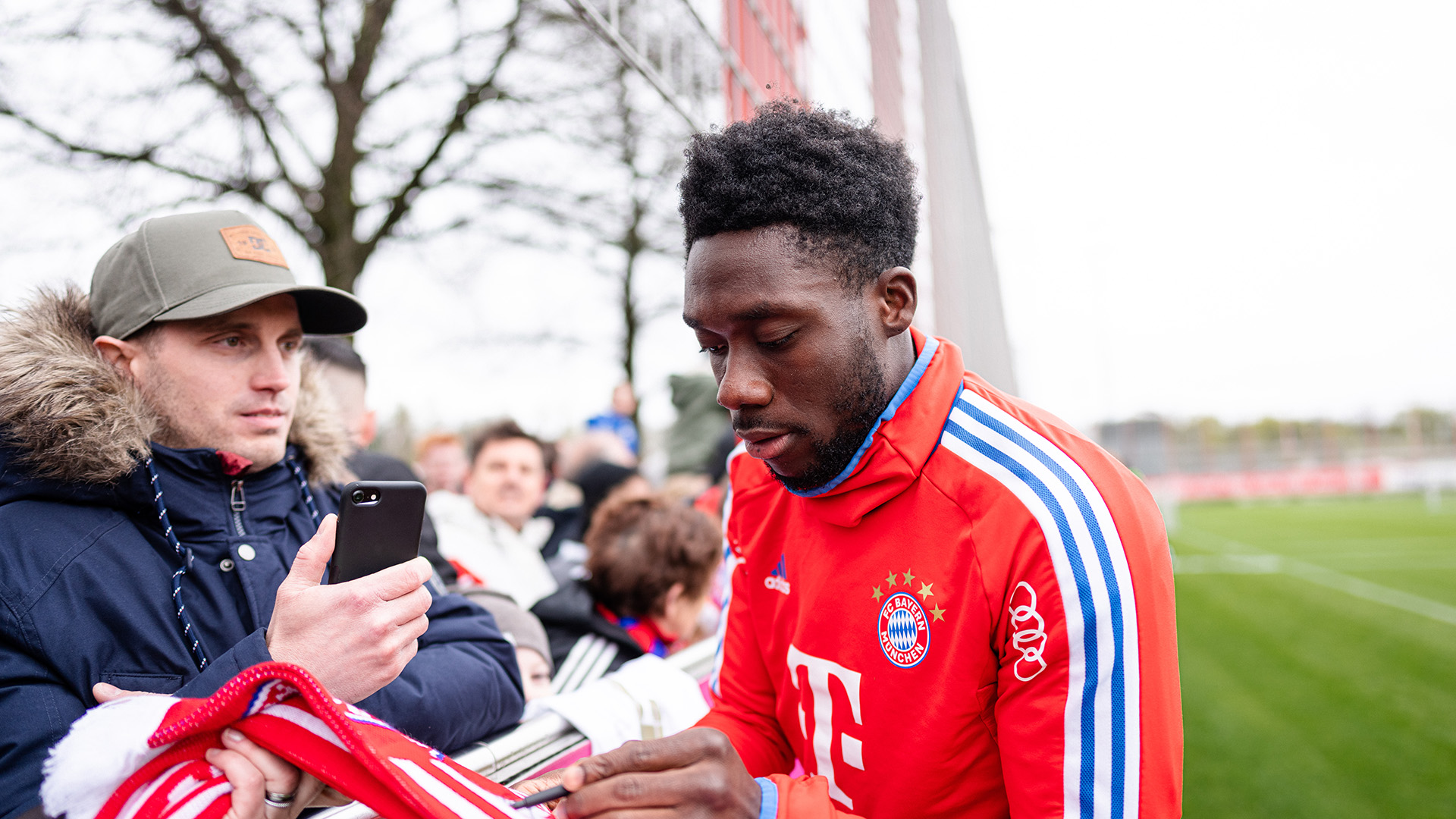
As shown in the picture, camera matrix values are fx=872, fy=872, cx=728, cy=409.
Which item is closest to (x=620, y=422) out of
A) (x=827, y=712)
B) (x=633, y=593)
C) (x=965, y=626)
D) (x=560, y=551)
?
(x=560, y=551)

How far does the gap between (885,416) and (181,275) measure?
4.89 feet

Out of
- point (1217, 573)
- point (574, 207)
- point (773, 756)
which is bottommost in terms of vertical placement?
point (1217, 573)

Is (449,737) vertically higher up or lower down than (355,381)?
lower down

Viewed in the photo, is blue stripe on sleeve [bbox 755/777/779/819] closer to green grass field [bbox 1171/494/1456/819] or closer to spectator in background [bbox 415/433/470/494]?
spectator in background [bbox 415/433/470/494]

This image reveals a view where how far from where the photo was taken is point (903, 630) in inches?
56.7

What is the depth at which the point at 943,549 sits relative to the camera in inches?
55.5

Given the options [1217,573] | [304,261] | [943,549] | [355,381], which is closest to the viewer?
[943,549]

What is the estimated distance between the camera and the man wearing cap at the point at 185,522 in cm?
138

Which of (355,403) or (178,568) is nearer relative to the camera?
(178,568)

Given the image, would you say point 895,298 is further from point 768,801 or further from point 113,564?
point 113,564

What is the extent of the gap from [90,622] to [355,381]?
87.7 inches

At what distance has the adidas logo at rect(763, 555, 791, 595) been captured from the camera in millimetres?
1694

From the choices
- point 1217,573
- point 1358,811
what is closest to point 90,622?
point 1358,811

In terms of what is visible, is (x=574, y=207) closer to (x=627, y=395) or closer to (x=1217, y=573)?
(x=627, y=395)
